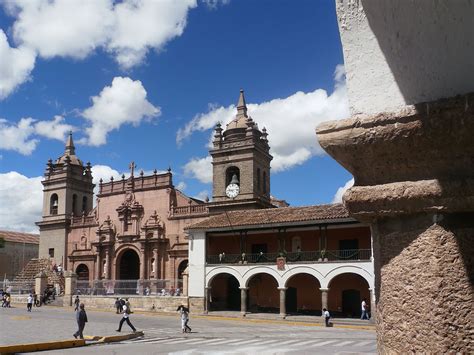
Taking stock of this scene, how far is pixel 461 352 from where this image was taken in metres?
1.83

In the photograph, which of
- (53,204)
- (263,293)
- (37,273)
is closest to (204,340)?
(263,293)

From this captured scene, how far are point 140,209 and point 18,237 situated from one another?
2651 centimetres

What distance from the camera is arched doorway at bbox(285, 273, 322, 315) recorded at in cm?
A: 2998

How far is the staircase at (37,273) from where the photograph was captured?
4219 centimetres

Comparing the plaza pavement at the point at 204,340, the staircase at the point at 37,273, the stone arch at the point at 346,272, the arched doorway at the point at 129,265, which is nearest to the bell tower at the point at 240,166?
the arched doorway at the point at 129,265

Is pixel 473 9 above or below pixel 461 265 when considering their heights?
above

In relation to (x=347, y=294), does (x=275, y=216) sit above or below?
above

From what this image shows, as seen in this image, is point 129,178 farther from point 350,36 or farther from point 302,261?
point 350,36

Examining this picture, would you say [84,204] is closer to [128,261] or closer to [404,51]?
[128,261]

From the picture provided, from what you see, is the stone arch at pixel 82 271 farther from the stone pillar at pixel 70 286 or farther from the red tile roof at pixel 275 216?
the red tile roof at pixel 275 216

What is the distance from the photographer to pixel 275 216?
30047mm

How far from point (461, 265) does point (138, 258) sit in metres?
41.2

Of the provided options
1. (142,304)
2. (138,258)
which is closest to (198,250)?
(142,304)

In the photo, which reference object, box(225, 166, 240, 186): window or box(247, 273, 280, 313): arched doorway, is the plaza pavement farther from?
box(225, 166, 240, 186): window
